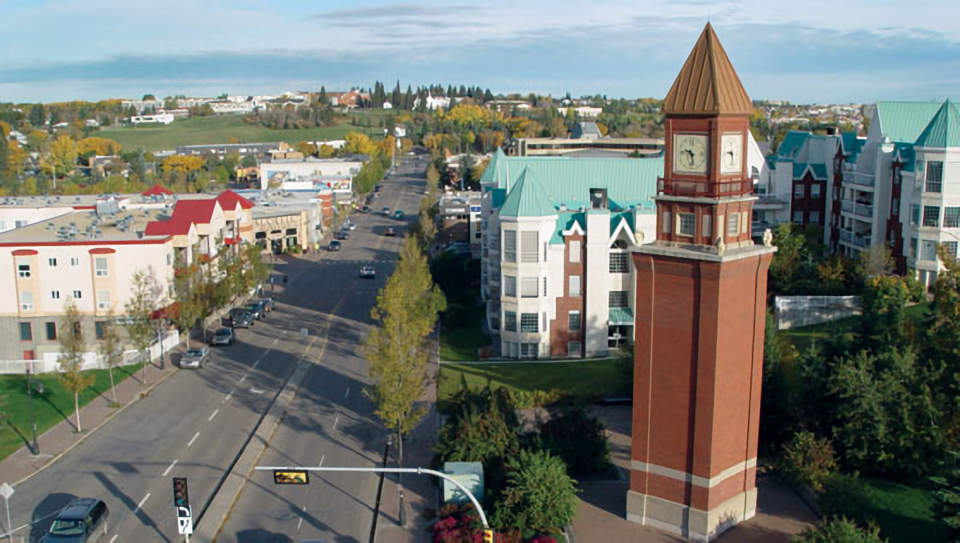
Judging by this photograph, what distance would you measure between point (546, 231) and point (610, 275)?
5258mm

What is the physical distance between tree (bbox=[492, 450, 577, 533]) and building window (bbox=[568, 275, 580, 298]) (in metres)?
27.2

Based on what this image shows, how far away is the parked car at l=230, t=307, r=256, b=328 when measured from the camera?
69.2 m

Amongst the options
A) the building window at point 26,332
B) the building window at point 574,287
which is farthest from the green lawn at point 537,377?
the building window at point 26,332

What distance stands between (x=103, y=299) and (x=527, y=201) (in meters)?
29.9

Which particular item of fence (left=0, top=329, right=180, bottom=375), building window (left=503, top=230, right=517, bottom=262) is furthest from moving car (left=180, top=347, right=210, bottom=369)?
building window (left=503, top=230, right=517, bottom=262)

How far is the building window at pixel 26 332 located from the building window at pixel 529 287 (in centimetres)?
3342

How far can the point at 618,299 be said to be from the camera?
60.6 meters

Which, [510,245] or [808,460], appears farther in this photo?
[510,245]

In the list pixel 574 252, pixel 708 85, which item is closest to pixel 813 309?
pixel 574 252

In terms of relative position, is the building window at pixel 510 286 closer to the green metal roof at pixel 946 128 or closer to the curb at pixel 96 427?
the curb at pixel 96 427

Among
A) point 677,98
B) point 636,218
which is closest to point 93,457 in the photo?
point 677,98

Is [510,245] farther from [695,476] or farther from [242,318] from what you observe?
[695,476]

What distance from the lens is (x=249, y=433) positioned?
45.6m

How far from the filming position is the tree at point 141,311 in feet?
181
